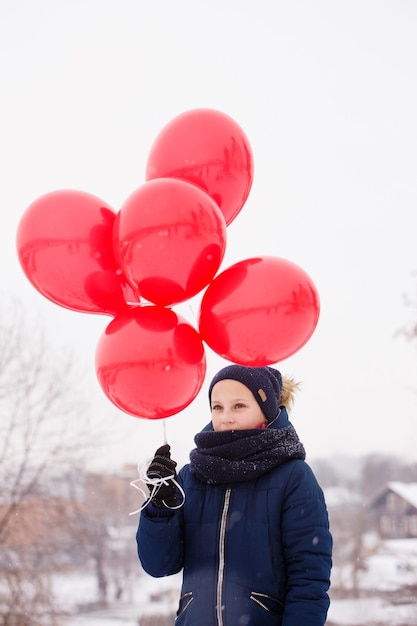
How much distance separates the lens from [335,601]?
17047 millimetres

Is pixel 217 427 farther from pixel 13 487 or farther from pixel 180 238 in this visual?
pixel 13 487

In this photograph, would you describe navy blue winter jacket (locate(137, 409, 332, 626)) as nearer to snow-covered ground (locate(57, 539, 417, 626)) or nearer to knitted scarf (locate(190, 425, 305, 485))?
knitted scarf (locate(190, 425, 305, 485))

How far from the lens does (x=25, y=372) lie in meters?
13.5

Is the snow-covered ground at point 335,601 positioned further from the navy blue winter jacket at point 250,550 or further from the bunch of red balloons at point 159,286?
the bunch of red balloons at point 159,286

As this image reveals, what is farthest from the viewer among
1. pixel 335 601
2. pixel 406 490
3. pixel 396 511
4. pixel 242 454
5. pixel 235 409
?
pixel 406 490

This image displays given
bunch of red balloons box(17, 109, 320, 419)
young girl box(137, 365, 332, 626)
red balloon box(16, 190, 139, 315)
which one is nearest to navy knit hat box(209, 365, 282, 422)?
young girl box(137, 365, 332, 626)

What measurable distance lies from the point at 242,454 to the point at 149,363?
14.4 inches

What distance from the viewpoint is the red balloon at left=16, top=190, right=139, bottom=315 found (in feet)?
5.98

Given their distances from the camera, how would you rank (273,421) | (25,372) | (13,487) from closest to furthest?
1. (273,421)
2. (13,487)
3. (25,372)

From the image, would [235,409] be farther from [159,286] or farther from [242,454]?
[159,286]

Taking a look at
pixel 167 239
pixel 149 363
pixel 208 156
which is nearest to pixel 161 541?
pixel 149 363

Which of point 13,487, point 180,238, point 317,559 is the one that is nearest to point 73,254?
point 180,238

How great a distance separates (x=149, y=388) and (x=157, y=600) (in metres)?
18.1

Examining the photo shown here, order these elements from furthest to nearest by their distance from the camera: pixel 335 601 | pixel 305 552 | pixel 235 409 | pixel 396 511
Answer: pixel 396 511, pixel 335 601, pixel 235 409, pixel 305 552
